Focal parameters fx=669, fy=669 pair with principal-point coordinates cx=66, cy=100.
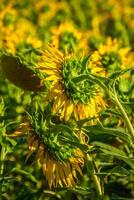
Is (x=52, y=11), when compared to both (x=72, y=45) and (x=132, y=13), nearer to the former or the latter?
(x=132, y=13)

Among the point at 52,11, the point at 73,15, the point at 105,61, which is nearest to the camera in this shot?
the point at 105,61

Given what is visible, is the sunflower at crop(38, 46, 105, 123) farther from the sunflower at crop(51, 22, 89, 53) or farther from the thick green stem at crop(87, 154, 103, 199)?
the sunflower at crop(51, 22, 89, 53)

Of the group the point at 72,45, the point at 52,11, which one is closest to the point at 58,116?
the point at 72,45

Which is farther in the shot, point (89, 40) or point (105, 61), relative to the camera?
point (89, 40)

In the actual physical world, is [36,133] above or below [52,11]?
below

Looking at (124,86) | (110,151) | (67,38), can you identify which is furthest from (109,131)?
(67,38)

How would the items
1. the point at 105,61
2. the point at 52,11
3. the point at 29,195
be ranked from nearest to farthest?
1. the point at 29,195
2. the point at 105,61
3. the point at 52,11

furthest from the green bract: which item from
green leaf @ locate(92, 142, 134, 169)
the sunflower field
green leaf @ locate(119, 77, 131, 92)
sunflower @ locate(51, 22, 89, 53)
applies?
sunflower @ locate(51, 22, 89, 53)

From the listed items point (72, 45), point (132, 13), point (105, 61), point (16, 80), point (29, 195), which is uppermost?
point (132, 13)

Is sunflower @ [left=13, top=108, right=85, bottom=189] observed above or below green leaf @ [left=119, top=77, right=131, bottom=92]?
below
